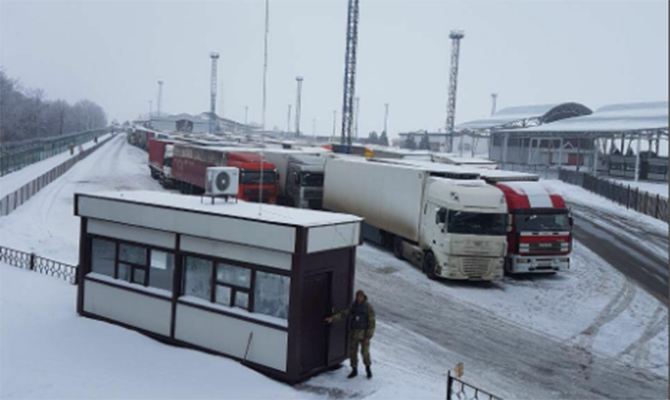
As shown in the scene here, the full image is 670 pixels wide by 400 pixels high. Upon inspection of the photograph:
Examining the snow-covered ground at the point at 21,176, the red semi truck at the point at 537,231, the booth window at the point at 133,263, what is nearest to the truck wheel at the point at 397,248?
the red semi truck at the point at 537,231

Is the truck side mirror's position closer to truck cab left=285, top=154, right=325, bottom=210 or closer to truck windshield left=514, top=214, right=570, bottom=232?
truck windshield left=514, top=214, right=570, bottom=232

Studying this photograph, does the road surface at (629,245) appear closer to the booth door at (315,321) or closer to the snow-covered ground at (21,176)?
the booth door at (315,321)

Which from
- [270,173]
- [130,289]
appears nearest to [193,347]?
[130,289]

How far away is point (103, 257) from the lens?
14.1 metres

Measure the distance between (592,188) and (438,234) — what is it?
2966cm

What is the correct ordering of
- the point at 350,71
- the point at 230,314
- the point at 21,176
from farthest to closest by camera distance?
the point at 350,71, the point at 21,176, the point at 230,314

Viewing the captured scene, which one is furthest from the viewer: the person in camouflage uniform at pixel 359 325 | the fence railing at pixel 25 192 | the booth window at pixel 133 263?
the fence railing at pixel 25 192

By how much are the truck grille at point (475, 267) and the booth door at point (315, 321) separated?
936 centimetres

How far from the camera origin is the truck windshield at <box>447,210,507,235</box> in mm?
19875

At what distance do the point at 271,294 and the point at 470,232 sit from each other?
10078mm

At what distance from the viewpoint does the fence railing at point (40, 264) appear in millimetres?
18984

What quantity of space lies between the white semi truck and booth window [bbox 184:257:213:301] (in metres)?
9.77

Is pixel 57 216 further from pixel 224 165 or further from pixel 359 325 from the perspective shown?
pixel 359 325

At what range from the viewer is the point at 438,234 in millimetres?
20406
